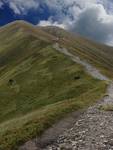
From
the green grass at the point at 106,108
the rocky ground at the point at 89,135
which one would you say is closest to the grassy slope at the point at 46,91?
the green grass at the point at 106,108

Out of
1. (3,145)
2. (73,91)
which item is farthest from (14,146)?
(73,91)

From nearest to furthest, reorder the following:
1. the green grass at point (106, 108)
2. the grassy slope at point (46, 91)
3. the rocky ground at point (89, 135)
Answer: the rocky ground at point (89, 135) < the green grass at point (106, 108) < the grassy slope at point (46, 91)

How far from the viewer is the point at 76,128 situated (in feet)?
130

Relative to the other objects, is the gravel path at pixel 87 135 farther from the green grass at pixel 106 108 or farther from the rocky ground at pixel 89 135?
the green grass at pixel 106 108

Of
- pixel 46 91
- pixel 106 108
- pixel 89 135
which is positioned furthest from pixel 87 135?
pixel 46 91

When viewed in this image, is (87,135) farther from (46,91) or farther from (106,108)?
(46,91)

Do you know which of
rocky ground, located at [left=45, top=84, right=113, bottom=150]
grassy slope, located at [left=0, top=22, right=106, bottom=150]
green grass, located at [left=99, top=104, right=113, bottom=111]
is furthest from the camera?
grassy slope, located at [left=0, top=22, right=106, bottom=150]

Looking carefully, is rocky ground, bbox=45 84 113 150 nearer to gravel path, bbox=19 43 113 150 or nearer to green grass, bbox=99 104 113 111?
gravel path, bbox=19 43 113 150

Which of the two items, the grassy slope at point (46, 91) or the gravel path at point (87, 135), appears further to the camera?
the grassy slope at point (46, 91)

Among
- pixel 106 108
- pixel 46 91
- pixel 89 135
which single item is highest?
pixel 46 91

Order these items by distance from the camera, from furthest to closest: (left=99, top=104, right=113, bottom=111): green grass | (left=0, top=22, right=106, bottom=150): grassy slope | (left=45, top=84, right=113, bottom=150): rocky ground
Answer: (left=0, top=22, right=106, bottom=150): grassy slope → (left=99, top=104, right=113, bottom=111): green grass → (left=45, top=84, right=113, bottom=150): rocky ground

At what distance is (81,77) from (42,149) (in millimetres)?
59969

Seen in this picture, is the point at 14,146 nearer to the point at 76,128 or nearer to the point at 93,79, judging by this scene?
the point at 76,128

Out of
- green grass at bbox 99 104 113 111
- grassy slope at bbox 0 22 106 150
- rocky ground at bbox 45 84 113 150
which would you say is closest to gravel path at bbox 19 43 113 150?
rocky ground at bbox 45 84 113 150
